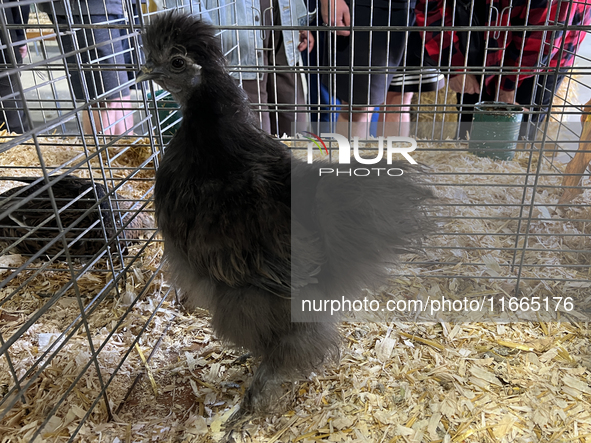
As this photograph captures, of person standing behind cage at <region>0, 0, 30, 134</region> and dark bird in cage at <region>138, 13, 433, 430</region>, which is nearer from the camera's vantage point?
dark bird in cage at <region>138, 13, 433, 430</region>

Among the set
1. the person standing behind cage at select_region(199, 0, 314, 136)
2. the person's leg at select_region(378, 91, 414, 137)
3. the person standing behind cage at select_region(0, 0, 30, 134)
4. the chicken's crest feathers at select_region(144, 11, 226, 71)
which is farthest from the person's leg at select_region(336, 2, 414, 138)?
the person standing behind cage at select_region(0, 0, 30, 134)

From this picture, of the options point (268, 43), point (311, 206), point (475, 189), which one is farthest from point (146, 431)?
point (268, 43)

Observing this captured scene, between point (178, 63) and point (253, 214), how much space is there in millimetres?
671

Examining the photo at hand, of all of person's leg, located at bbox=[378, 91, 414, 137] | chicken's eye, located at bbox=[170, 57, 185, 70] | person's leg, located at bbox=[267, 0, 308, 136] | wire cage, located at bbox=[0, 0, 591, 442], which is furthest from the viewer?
person's leg, located at bbox=[267, 0, 308, 136]

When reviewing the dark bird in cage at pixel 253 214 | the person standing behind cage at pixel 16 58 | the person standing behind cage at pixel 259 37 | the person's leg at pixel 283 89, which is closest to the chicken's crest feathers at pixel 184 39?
the dark bird in cage at pixel 253 214

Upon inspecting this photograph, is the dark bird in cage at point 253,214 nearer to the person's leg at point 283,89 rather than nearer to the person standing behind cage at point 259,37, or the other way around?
the person standing behind cage at point 259,37

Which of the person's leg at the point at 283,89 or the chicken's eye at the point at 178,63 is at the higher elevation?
the chicken's eye at the point at 178,63

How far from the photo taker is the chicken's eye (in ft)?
5.42

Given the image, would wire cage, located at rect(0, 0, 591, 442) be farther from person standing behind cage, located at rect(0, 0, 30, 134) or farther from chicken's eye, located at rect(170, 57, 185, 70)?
person standing behind cage, located at rect(0, 0, 30, 134)

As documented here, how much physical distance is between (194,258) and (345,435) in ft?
3.25

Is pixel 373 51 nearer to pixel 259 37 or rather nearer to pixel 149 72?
pixel 259 37

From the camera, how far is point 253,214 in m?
1.58

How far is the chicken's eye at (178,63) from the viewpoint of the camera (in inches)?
65.1

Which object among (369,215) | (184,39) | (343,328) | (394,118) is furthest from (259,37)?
(369,215)
